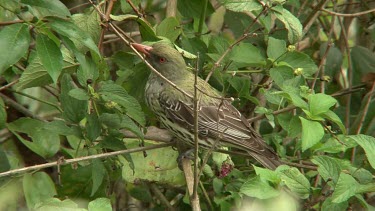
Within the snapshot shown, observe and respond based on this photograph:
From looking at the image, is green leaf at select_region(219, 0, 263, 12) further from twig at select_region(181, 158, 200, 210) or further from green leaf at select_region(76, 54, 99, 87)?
twig at select_region(181, 158, 200, 210)

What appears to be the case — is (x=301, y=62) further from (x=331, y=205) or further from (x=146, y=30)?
(x=331, y=205)

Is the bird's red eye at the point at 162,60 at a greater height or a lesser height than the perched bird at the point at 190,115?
greater

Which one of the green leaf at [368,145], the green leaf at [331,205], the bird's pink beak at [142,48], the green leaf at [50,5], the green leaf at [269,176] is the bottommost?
the green leaf at [331,205]

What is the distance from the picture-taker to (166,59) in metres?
4.79

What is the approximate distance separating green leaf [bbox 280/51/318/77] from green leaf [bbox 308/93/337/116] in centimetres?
66

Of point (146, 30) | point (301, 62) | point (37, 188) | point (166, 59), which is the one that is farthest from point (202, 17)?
point (37, 188)

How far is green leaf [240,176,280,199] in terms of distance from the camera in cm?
333

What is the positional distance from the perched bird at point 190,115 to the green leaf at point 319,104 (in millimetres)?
744

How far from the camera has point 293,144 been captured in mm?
4871

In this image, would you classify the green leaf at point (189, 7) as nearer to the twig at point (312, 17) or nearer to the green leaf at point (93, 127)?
the twig at point (312, 17)

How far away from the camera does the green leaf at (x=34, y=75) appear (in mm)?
3879

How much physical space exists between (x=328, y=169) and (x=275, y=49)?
1.05 meters

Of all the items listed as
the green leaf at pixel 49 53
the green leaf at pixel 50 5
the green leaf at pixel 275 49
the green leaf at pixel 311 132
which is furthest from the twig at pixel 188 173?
the green leaf at pixel 50 5

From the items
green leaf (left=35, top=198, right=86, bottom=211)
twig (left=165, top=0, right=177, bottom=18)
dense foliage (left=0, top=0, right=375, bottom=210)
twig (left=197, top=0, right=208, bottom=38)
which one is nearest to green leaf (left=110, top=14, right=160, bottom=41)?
dense foliage (left=0, top=0, right=375, bottom=210)
